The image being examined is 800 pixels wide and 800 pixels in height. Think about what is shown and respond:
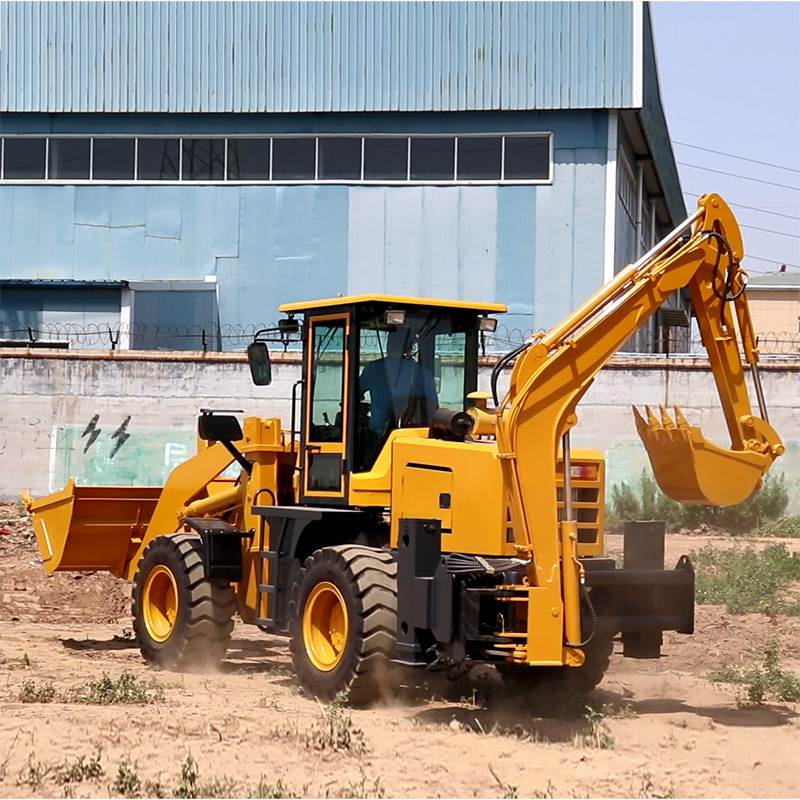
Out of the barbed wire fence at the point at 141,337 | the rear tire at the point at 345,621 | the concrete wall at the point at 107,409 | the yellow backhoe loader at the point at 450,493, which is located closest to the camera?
the yellow backhoe loader at the point at 450,493

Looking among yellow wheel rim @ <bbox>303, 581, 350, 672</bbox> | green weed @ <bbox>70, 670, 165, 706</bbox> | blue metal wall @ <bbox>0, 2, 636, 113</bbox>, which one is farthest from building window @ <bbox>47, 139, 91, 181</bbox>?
yellow wheel rim @ <bbox>303, 581, 350, 672</bbox>

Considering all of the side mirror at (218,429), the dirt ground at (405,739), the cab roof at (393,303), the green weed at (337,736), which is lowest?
the dirt ground at (405,739)

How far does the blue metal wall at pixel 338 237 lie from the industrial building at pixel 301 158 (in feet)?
0.16

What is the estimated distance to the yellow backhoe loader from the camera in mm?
9547

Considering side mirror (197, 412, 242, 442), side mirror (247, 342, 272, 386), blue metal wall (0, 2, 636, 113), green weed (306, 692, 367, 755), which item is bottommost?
green weed (306, 692, 367, 755)

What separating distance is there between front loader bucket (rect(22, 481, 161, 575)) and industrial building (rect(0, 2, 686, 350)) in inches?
649

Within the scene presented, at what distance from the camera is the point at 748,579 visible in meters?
16.9

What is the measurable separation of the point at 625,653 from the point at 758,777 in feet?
5.70

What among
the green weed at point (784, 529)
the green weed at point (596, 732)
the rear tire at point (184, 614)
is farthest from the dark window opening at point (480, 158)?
the green weed at point (596, 732)

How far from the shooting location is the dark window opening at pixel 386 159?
3197cm

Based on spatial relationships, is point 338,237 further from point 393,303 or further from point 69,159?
point 393,303

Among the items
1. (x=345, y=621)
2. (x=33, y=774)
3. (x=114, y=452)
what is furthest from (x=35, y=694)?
(x=114, y=452)

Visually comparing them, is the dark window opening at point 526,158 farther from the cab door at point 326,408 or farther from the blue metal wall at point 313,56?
the cab door at point 326,408

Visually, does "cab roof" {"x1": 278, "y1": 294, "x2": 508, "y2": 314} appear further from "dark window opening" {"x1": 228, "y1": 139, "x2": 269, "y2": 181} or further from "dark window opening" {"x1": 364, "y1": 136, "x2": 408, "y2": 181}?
"dark window opening" {"x1": 228, "y1": 139, "x2": 269, "y2": 181}
